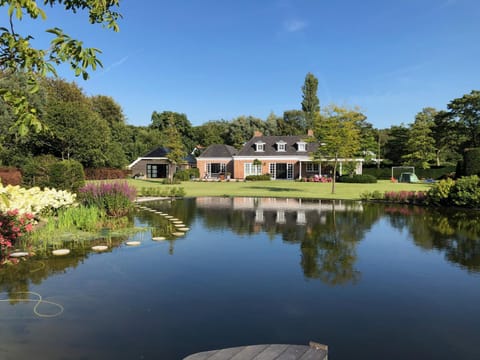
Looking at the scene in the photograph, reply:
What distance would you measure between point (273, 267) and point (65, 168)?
30.3 ft

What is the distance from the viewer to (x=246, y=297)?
4691mm

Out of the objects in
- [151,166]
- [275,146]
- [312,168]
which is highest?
[275,146]

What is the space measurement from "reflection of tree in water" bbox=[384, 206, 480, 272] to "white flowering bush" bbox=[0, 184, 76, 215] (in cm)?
878

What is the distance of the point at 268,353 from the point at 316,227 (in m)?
7.73

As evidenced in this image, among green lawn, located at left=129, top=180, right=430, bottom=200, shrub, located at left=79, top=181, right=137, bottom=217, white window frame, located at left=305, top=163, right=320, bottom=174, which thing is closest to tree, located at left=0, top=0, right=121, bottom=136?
shrub, located at left=79, top=181, right=137, bottom=217

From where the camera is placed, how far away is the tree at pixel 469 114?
4147 cm

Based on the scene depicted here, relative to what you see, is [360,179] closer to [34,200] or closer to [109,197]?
[109,197]

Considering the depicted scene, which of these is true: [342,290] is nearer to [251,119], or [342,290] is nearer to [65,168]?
[65,168]

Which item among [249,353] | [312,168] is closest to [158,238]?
[249,353]

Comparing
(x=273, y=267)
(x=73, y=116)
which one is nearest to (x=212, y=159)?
(x=73, y=116)

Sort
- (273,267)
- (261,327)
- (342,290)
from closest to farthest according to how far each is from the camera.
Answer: (261,327)
(342,290)
(273,267)

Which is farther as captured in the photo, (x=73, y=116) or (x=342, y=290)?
(x=73, y=116)

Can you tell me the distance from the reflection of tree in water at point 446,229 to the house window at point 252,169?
2478 cm

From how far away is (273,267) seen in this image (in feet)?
20.1
